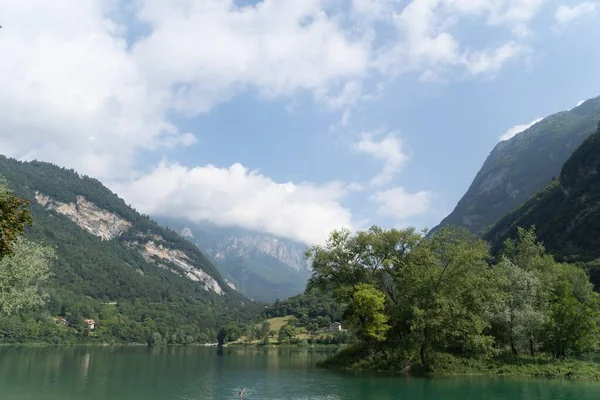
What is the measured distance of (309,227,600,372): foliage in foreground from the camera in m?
54.2

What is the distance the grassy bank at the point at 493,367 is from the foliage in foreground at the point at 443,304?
0.29 meters

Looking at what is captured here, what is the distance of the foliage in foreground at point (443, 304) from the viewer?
178ft

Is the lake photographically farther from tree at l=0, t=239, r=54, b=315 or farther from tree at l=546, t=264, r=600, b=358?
tree at l=546, t=264, r=600, b=358

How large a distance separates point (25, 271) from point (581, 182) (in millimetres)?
174884

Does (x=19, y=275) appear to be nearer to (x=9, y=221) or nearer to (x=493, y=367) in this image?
(x=9, y=221)

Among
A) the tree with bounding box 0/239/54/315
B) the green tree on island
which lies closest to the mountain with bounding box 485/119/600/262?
the green tree on island

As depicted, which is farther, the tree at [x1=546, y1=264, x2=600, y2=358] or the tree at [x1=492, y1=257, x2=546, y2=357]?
the tree at [x1=546, y1=264, x2=600, y2=358]

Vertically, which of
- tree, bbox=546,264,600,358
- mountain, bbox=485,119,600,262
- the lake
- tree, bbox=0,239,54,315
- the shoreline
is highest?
mountain, bbox=485,119,600,262

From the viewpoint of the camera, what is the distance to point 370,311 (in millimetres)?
60188

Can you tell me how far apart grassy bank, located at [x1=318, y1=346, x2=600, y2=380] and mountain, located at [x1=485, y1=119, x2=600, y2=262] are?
9041 cm

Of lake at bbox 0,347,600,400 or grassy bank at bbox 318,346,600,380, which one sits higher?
grassy bank at bbox 318,346,600,380

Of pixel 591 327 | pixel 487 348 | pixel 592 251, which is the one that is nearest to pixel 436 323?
pixel 487 348

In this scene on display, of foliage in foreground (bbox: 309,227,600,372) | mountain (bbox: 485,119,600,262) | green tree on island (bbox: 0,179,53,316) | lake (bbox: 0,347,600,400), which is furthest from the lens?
mountain (bbox: 485,119,600,262)

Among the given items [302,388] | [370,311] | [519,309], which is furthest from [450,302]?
[302,388]
